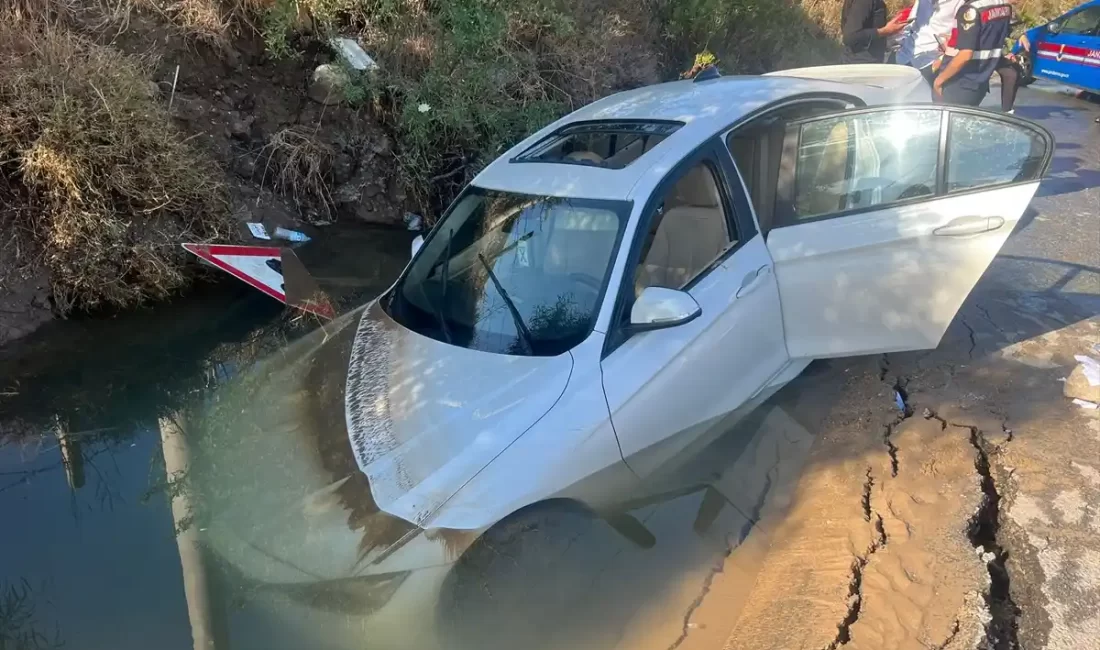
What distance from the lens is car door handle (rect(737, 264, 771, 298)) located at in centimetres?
361

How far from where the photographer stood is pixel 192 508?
312 centimetres

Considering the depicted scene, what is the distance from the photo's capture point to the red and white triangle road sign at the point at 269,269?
Result: 15.1 feet

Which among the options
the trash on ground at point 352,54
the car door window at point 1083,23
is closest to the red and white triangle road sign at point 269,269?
the trash on ground at point 352,54

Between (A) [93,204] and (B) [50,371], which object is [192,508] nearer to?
(B) [50,371]

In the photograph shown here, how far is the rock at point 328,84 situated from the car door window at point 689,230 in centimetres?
444

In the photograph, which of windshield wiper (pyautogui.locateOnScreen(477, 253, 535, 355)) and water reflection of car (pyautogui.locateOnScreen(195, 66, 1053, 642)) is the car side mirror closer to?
water reflection of car (pyautogui.locateOnScreen(195, 66, 1053, 642))

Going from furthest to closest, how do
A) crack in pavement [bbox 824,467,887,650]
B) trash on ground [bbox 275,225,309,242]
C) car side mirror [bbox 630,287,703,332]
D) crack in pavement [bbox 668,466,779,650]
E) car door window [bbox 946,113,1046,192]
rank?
trash on ground [bbox 275,225,309,242] → car door window [bbox 946,113,1046,192] → car side mirror [bbox 630,287,703,332] → crack in pavement [bbox 668,466,779,650] → crack in pavement [bbox 824,467,887,650]

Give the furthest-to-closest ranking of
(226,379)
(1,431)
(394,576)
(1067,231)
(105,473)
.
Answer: (1067,231) < (226,379) < (1,431) < (105,473) < (394,576)

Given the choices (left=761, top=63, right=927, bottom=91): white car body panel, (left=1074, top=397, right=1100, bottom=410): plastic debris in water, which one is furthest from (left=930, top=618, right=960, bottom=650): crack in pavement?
(left=761, top=63, right=927, bottom=91): white car body panel

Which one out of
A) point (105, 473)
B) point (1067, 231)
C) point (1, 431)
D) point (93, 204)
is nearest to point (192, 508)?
point (105, 473)

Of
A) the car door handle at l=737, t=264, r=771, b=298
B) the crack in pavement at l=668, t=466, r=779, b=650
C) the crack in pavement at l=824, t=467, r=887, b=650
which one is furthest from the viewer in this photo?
the car door handle at l=737, t=264, r=771, b=298

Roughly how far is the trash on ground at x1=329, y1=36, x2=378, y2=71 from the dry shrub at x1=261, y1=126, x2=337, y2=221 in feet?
2.67

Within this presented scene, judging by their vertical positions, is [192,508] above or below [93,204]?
below

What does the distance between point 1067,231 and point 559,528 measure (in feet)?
18.6
